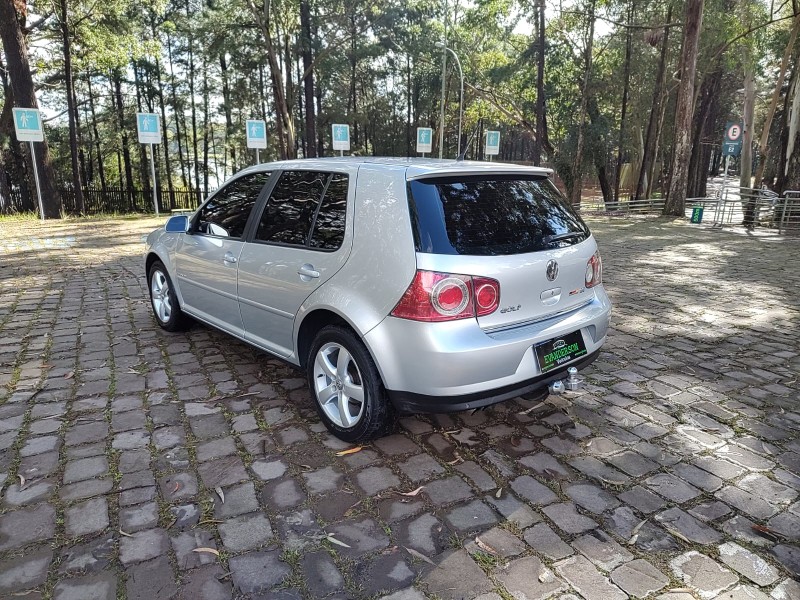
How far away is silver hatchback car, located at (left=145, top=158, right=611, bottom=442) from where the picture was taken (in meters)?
2.74

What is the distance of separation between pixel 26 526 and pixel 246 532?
1.04 meters

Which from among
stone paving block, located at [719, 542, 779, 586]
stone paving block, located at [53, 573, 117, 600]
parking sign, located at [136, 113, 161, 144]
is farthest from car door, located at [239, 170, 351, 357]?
parking sign, located at [136, 113, 161, 144]

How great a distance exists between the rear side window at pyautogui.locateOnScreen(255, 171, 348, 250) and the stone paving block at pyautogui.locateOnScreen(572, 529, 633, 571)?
200 cm

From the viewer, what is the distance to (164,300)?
5.32 meters

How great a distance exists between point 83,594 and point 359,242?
203cm

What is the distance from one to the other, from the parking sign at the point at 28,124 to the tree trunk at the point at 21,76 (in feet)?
6.05

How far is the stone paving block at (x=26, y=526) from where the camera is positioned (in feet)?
7.88

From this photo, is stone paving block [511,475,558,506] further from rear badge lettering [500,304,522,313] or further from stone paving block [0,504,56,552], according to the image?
stone paving block [0,504,56,552]

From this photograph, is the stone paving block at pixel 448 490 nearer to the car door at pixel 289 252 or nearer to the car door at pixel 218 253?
the car door at pixel 289 252

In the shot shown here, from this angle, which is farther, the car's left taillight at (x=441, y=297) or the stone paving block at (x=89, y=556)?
the car's left taillight at (x=441, y=297)

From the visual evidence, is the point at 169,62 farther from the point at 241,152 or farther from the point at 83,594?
the point at 83,594

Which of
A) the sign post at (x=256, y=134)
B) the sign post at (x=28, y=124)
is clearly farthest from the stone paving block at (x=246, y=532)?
the sign post at (x=256, y=134)

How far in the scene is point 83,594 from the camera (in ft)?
6.92

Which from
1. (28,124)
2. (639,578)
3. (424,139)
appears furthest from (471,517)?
(424,139)
